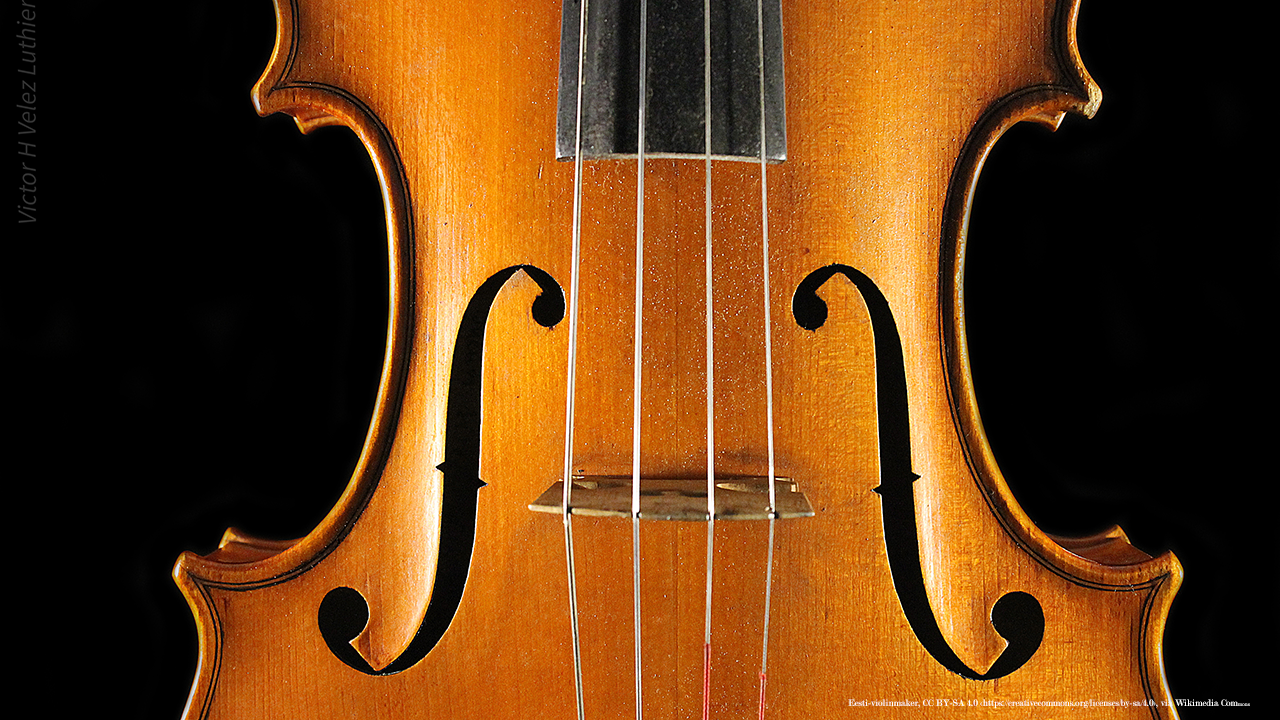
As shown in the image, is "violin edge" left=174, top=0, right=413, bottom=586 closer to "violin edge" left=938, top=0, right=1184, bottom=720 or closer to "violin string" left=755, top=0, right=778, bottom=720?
"violin string" left=755, top=0, right=778, bottom=720

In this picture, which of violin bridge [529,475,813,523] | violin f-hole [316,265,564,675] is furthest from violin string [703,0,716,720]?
violin f-hole [316,265,564,675]

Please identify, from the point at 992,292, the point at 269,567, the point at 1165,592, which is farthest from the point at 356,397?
the point at 1165,592

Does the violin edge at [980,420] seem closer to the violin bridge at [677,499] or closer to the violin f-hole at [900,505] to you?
the violin f-hole at [900,505]

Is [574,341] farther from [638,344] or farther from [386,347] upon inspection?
[386,347]

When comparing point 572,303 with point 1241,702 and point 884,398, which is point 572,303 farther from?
point 1241,702

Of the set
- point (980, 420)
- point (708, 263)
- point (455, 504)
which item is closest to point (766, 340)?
point (708, 263)

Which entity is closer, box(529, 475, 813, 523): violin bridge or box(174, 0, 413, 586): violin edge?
box(529, 475, 813, 523): violin bridge

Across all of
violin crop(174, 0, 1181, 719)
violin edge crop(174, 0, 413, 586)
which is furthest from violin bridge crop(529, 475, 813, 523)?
violin edge crop(174, 0, 413, 586)

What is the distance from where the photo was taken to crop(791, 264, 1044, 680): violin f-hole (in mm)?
881

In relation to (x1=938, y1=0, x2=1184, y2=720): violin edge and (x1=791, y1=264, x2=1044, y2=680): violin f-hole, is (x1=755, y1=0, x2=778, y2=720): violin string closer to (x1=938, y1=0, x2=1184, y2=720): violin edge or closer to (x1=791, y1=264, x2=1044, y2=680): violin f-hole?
(x1=791, y1=264, x2=1044, y2=680): violin f-hole

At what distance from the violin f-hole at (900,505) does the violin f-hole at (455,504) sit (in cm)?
25

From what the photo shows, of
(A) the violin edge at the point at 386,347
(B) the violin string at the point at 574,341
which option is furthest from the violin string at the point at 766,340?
(A) the violin edge at the point at 386,347

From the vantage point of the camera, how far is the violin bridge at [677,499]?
783 mm

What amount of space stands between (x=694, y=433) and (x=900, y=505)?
187 mm
